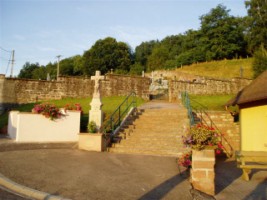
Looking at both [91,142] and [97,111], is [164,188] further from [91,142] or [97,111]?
[97,111]

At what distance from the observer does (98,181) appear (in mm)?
6961

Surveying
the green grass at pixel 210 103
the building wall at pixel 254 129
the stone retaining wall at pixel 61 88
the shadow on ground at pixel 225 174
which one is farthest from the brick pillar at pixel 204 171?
the stone retaining wall at pixel 61 88

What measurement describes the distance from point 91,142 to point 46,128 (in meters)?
2.99

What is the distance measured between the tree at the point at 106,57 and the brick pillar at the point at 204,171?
5910 cm

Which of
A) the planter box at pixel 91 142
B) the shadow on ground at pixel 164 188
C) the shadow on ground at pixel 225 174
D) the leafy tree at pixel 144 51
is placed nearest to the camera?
the shadow on ground at pixel 164 188

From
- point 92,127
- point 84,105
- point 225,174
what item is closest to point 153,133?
point 92,127

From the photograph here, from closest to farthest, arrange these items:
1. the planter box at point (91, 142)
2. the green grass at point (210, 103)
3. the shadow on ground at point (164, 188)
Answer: the shadow on ground at point (164, 188), the planter box at point (91, 142), the green grass at point (210, 103)

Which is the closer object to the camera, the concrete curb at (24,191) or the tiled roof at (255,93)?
the concrete curb at (24,191)

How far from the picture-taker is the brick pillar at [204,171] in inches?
260

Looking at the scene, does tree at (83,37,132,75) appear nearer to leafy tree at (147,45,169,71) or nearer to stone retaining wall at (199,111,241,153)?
leafy tree at (147,45,169,71)

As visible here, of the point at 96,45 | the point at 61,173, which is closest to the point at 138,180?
the point at 61,173

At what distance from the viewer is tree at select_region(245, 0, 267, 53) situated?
166 feet

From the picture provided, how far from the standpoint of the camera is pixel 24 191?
233 inches

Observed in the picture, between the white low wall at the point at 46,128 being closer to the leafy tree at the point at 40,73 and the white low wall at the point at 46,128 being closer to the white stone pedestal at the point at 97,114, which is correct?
the white stone pedestal at the point at 97,114
